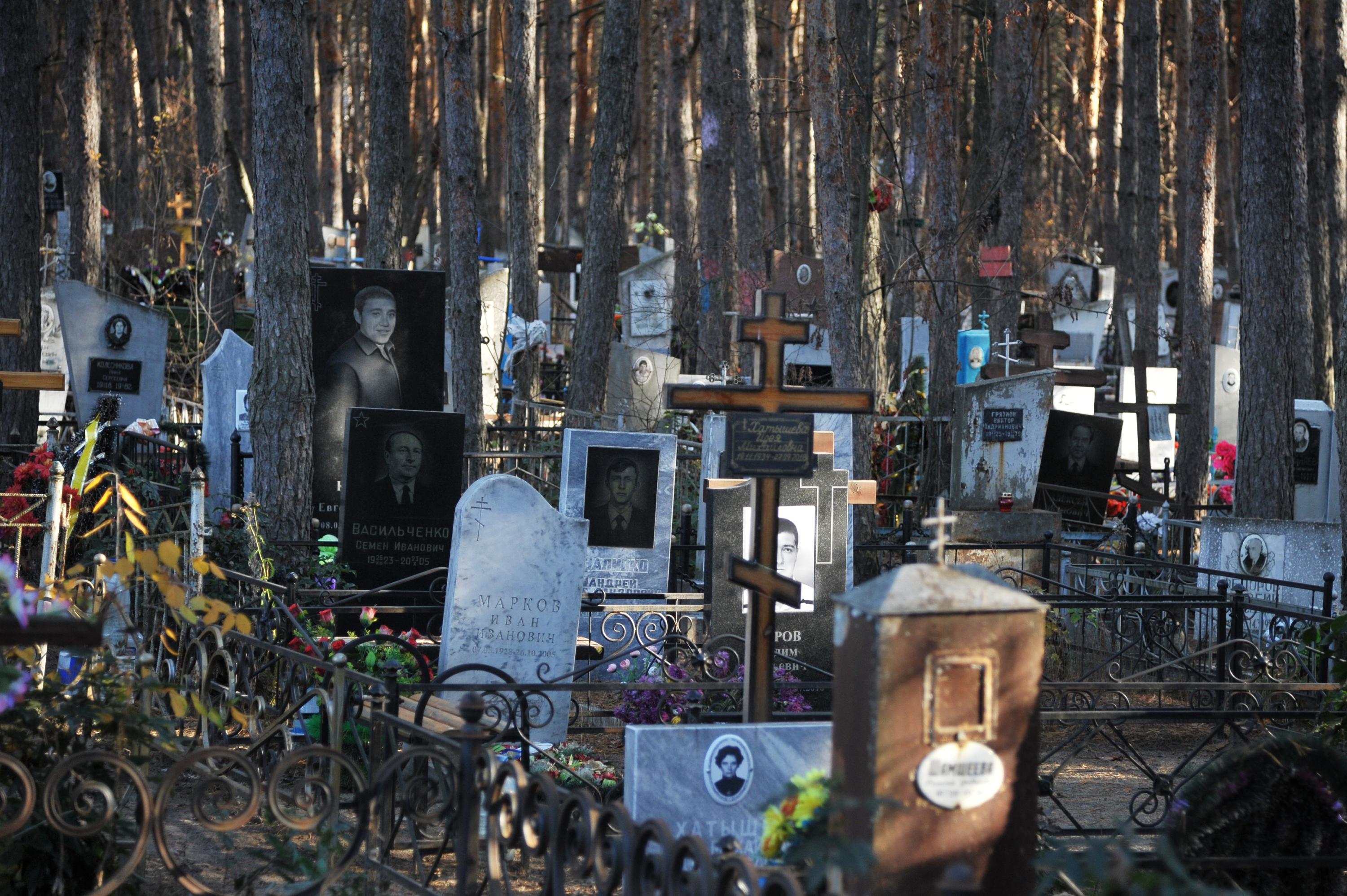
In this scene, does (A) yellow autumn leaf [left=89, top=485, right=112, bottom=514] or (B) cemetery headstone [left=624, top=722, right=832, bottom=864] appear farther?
(A) yellow autumn leaf [left=89, top=485, right=112, bottom=514]

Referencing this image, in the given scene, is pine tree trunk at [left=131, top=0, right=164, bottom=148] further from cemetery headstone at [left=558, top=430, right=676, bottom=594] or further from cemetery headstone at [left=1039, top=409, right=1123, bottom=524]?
cemetery headstone at [left=558, top=430, right=676, bottom=594]

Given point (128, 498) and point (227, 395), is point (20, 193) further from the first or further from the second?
point (128, 498)

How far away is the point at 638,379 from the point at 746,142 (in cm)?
476

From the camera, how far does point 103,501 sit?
891cm

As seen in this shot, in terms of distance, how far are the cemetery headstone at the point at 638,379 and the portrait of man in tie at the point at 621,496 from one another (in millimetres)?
7665

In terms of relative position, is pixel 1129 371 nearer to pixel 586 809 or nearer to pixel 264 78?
pixel 264 78

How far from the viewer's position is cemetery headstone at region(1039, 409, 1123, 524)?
16844 millimetres

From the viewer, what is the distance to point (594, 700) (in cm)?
995

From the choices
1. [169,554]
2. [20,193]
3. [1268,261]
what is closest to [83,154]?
[20,193]

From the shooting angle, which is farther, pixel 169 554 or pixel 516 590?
pixel 516 590

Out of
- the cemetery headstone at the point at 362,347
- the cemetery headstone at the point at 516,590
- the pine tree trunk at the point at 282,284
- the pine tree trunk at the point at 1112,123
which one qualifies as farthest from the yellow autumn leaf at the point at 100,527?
the pine tree trunk at the point at 1112,123

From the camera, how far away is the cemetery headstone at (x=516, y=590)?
25.6ft

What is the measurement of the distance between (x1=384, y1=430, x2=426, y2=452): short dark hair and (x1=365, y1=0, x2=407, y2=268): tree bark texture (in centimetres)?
684

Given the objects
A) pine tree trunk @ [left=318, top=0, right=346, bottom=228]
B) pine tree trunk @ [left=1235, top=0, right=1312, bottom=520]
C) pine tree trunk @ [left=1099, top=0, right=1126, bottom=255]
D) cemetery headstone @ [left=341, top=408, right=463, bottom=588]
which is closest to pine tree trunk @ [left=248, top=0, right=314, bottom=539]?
cemetery headstone @ [left=341, top=408, right=463, bottom=588]
